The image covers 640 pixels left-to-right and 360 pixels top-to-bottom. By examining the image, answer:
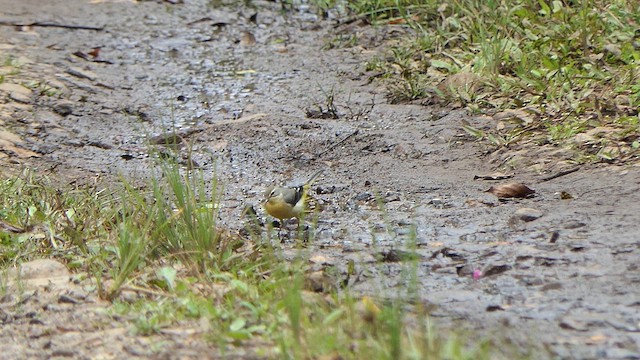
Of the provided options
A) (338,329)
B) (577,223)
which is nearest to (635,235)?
(577,223)

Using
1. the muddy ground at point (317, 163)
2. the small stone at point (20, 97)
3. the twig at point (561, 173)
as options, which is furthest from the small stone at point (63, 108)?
the twig at point (561, 173)

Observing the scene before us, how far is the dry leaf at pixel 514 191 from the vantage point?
439 cm

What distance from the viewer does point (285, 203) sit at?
426 centimetres

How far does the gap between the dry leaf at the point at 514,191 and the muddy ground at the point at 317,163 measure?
6 cm

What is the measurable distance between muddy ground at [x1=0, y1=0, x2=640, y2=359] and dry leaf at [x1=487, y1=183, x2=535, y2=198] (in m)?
0.06

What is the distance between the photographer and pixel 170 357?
9.11ft

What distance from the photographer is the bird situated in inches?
168

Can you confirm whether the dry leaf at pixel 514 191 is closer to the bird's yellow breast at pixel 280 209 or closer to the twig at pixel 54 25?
the bird's yellow breast at pixel 280 209

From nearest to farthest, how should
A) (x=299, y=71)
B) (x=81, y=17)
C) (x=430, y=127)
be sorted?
(x=430, y=127) → (x=299, y=71) → (x=81, y=17)

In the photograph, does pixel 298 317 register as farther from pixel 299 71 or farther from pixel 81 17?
pixel 81 17

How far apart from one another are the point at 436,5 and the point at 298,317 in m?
4.99

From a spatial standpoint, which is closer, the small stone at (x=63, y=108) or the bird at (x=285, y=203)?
the bird at (x=285, y=203)

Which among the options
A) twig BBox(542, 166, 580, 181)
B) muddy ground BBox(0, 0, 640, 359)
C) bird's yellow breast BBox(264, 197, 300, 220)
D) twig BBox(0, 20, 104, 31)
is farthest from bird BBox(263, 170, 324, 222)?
twig BBox(0, 20, 104, 31)

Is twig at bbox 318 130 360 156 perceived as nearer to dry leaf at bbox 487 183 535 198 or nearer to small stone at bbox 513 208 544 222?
dry leaf at bbox 487 183 535 198
